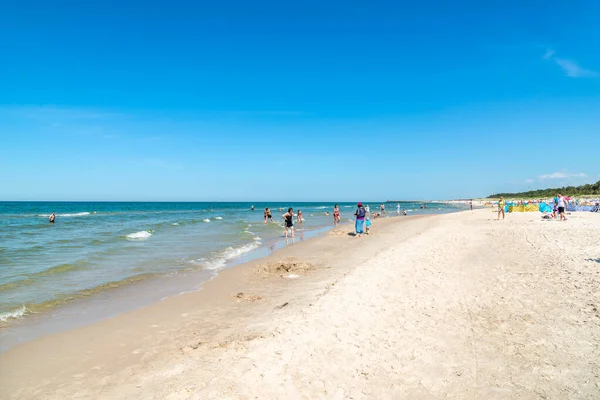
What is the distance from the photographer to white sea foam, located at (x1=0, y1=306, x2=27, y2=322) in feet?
24.8

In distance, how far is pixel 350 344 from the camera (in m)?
5.17

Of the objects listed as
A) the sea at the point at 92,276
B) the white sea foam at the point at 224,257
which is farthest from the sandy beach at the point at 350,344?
the white sea foam at the point at 224,257

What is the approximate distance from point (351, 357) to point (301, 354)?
26.8 inches

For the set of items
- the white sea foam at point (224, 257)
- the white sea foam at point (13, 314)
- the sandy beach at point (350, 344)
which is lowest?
the white sea foam at point (224, 257)

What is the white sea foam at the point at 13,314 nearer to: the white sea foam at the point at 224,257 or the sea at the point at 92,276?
the sea at the point at 92,276

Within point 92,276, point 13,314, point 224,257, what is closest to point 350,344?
point 13,314

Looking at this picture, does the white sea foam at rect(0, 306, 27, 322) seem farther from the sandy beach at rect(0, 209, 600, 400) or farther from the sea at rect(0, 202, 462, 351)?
the sandy beach at rect(0, 209, 600, 400)

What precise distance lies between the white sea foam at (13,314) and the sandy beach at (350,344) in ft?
6.19

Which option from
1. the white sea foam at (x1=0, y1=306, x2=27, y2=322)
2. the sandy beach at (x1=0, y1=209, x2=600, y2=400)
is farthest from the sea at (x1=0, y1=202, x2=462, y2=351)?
the sandy beach at (x1=0, y1=209, x2=600, y2=400)

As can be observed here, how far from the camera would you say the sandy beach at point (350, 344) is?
4.17 metres

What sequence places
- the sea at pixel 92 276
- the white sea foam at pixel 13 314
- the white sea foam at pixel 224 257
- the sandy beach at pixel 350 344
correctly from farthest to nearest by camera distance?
the white sea foam at pixel 224 257 < the sea at pixel 92 276 < the white sea foam at pixel 13 314 < the sandy beach at pixel 350 344

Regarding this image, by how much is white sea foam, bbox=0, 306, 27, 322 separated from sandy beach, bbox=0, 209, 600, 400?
1888 millimetres

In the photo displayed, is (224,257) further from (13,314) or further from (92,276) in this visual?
(13,314)

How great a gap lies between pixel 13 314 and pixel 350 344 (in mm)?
7476
